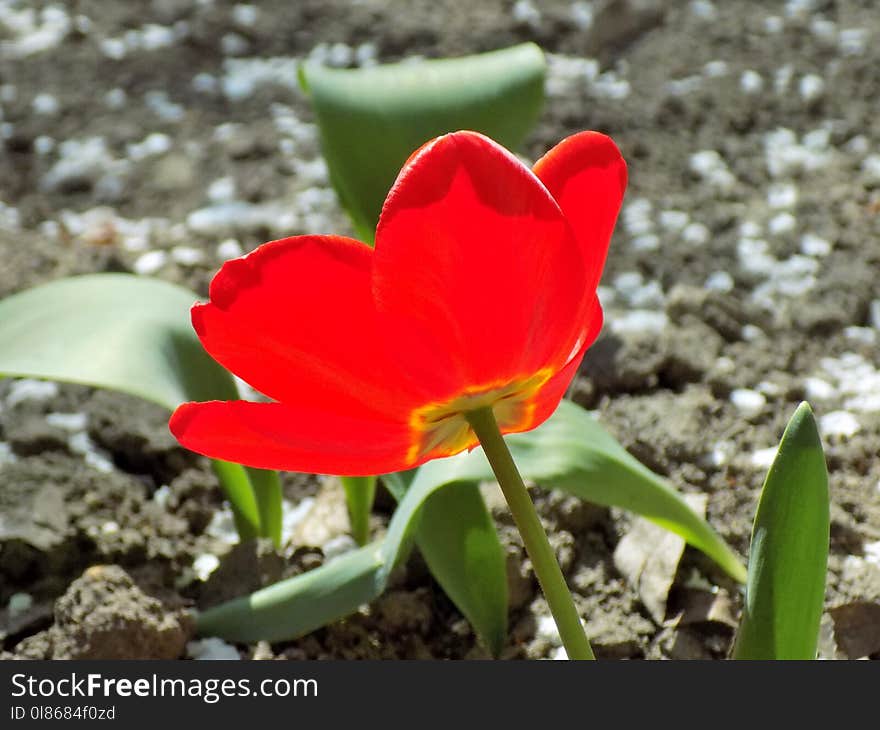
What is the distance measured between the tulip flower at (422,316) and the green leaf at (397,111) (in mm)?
671

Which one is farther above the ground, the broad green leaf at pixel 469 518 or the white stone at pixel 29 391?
the broad green leaf at pixel 469 518

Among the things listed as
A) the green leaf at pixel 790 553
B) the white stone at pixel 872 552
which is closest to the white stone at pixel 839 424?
the white stone at pixel 872 552

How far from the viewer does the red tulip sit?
69 cm

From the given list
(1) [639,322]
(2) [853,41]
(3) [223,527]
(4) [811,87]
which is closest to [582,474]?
(3) [223,527]

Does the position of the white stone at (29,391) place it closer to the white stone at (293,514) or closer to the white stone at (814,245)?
the white stone at (293,514)

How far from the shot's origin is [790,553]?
92cm

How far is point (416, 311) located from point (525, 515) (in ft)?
0.53

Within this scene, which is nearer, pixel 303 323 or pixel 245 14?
pixel 303 323

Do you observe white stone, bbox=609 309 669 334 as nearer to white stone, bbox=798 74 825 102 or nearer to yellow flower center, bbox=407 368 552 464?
white stone, bbox=798 74 825 102

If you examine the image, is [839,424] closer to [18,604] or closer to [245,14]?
[18,604]

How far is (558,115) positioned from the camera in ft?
7.76

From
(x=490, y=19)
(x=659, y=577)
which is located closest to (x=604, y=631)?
(x=659, y=577)

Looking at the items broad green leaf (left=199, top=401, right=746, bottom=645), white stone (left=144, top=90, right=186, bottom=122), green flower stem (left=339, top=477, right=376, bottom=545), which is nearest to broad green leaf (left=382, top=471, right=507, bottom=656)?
broad green leaf (left=199, top=401, right=746, bottom=645)

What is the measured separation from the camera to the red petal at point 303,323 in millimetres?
704
